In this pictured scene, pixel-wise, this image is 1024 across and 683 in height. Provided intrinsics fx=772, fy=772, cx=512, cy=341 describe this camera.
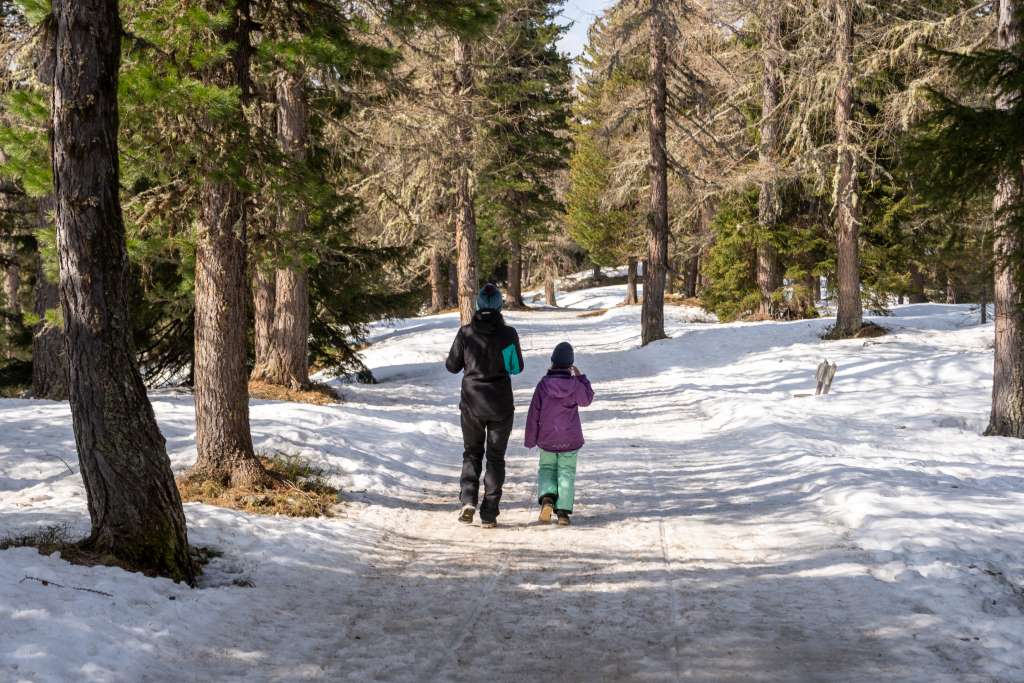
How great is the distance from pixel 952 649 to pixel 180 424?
28.2 feet

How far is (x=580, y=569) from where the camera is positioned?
568 cm

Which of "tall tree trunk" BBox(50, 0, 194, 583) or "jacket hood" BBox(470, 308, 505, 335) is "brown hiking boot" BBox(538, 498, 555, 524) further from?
"tall tree trunk" BBox(50, 0, 194, 583)

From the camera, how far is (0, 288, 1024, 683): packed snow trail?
4066 millimetres

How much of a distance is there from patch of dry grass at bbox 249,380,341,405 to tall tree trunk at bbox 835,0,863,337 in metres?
13.7

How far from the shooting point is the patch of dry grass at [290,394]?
13133 mm

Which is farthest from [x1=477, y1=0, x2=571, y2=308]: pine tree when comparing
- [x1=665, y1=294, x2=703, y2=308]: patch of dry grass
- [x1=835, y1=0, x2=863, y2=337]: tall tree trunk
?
[x1=665, y1=294, x2=703, y2=308]: patch of dry grass

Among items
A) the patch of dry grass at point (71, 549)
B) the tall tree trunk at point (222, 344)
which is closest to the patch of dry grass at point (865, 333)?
Result: the tall tree trunk at point (222, 344)

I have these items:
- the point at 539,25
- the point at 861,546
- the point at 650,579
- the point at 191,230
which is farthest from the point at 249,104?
the point at 539,25

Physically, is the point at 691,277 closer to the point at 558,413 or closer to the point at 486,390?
the point at 558,413

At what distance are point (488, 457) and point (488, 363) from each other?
88 cm

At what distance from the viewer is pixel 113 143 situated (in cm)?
471

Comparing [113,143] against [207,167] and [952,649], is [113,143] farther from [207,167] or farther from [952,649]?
[952,649]

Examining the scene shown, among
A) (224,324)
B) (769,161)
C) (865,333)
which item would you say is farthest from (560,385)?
(769,161)

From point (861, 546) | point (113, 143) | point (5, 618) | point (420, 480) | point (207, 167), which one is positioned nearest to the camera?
point (5, 618)
